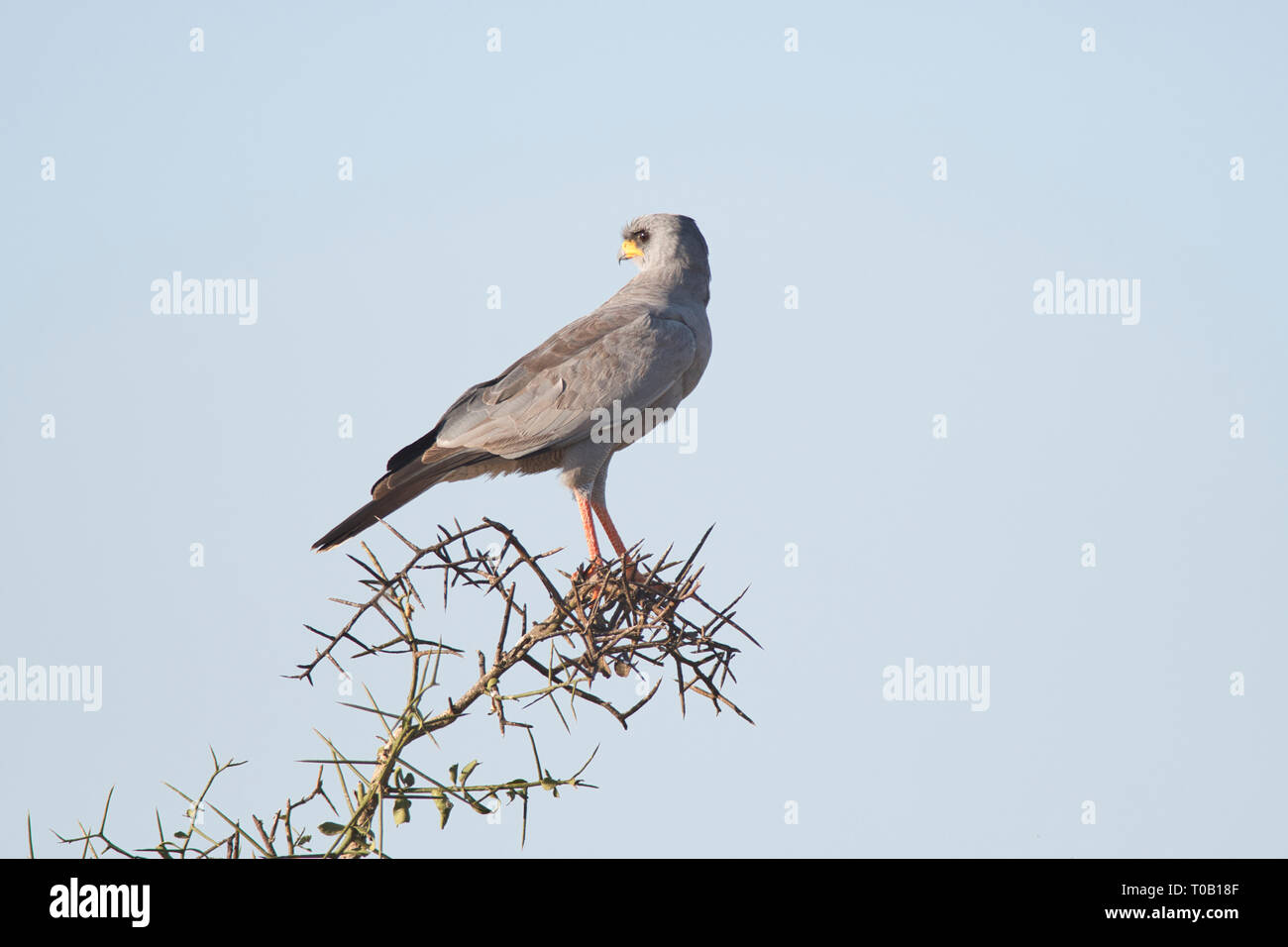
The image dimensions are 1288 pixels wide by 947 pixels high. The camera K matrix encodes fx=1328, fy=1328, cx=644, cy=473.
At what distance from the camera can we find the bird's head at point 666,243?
299 inches

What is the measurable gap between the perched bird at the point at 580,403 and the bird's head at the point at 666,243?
1.49 ft

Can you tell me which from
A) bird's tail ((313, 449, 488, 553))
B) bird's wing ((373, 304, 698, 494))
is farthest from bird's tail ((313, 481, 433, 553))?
bird's wing ((373, 304, 698, 494))

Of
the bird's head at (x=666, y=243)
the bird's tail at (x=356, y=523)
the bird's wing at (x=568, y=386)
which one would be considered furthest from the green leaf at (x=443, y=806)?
the bird's head at (x=666, y=243)

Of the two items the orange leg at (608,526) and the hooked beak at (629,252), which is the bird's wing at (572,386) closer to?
the orange leg at (608,526)

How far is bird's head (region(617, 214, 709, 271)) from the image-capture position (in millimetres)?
7590

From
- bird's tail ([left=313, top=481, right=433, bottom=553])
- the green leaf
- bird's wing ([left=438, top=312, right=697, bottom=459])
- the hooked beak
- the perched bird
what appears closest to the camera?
the green leaf

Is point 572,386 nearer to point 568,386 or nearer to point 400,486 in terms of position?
point 568,386

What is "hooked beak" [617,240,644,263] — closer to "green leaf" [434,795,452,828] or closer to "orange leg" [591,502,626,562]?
"orange leg" [591,502,626,562]

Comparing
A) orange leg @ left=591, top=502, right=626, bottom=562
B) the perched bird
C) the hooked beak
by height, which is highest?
the hooked beak

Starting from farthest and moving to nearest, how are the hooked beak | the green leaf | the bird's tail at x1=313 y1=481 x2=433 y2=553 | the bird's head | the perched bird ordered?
the hooked beak → the bird's head → the perched bird → the bird's tail at x1=313 y1=481 x2=433 y2=553 → the green leaf

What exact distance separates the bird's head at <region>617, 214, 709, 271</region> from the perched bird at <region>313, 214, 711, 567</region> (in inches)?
17.8

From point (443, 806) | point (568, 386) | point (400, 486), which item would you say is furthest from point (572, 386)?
point (443, 806)
